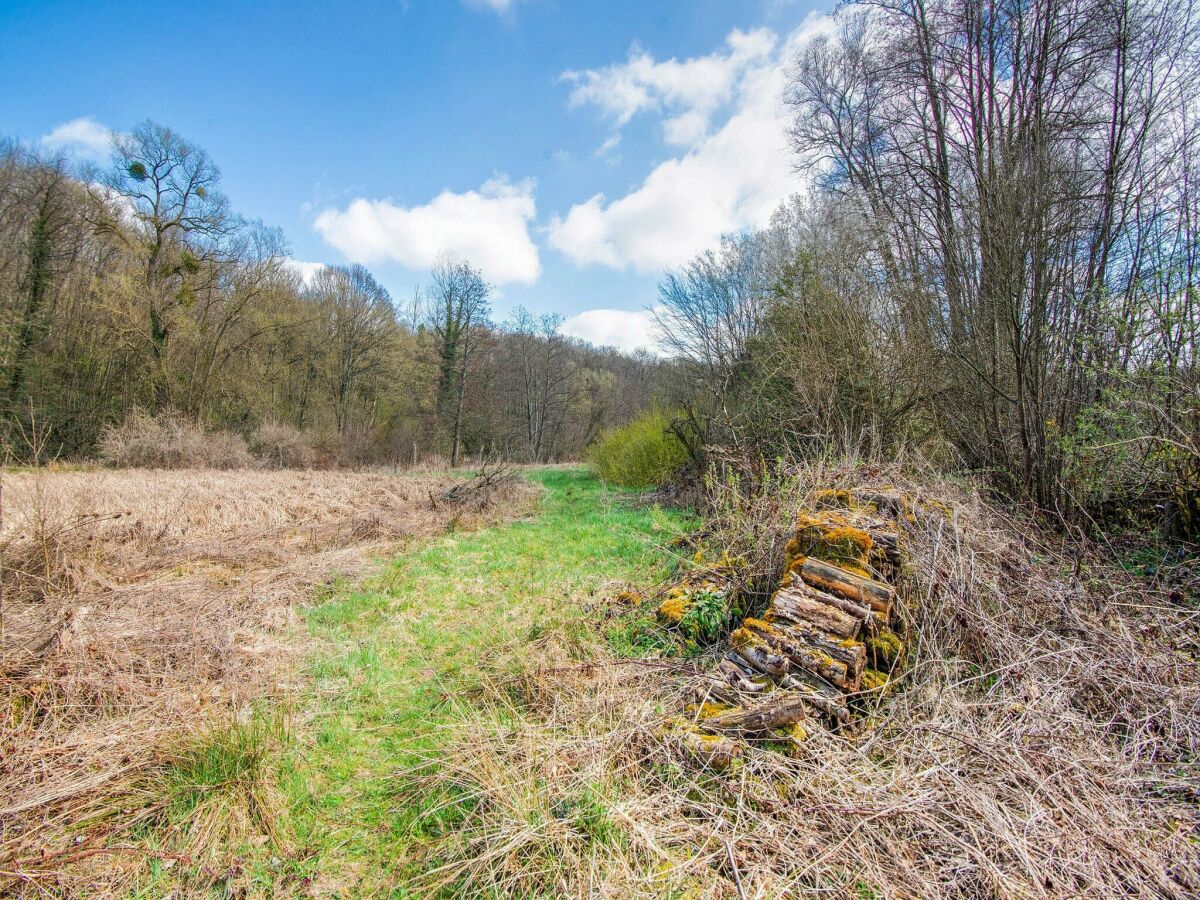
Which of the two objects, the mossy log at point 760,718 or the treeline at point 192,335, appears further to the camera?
the treeline at point 192,335

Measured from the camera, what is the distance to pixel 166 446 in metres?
15.7

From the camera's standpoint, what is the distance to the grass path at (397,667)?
2.15m

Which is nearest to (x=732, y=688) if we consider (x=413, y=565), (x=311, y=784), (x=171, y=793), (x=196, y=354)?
(x=311, y=784)

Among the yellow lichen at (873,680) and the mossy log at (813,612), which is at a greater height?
the mossy log at (813,612)

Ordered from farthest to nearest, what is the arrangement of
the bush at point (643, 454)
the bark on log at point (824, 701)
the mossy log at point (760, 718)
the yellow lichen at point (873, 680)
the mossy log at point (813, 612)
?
1. the bush at point (643, 454)
2. the mossy log at point (813, 612)
3. the yellow lichen at point (873, 680)
4. the bark on log at point (824, 701)
5. the mossy log at point (760, 718)

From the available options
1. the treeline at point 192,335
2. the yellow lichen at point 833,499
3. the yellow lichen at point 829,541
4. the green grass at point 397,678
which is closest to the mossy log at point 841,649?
the yellow lichen at point 829,541

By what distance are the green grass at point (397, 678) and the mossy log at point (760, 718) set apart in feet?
2.43

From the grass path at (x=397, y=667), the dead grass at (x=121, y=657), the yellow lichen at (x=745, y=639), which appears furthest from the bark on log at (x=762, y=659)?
the dead grass at (x=121, y=657)

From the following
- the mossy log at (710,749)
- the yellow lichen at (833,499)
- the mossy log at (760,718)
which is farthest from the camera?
the yellow lichen at (833,499)

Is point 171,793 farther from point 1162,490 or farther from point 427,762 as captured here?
point 1162,490

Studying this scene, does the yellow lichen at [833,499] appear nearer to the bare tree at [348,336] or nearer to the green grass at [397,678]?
the green grass at [397,678]

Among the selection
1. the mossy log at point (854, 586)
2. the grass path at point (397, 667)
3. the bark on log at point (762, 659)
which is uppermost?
the mossy log at point (854, 586)

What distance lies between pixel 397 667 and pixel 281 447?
1903cm

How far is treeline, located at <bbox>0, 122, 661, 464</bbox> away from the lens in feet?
54.3
